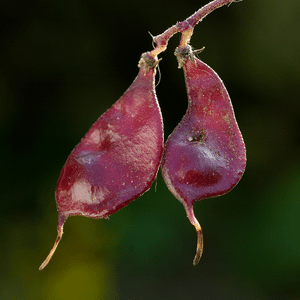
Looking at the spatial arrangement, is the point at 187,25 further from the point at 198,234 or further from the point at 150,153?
the point at 198,234

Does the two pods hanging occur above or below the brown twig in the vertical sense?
below

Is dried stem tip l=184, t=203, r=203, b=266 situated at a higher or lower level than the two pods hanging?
lower

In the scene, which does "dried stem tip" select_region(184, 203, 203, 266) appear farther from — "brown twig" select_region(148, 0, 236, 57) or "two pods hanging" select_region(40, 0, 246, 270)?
"brown twig" select_region(148, 0, 236, 57)

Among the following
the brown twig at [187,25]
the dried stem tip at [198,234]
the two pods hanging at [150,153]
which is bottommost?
the dried stem tip at [198,234]

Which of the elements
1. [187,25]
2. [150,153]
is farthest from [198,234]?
[187,25]

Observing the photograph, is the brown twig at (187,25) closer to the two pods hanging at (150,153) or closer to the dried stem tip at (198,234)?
the two pods hanging at (150,153)

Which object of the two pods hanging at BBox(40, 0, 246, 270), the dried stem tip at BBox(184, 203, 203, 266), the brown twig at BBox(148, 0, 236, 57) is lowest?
the dried stem tip at BBox(184, 203, 203, 266)

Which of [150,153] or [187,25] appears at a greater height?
[187,25]

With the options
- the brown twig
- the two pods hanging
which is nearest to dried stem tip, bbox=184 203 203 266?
the two pods hanging

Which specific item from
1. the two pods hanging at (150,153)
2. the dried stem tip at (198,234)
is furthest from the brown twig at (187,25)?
the dried stem tip at (198,234)

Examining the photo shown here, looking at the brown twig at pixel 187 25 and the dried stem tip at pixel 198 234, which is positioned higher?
the brown twig at pixel 187 25

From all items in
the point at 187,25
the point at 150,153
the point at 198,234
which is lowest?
the point at 198,234

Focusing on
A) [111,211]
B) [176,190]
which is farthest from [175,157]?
[111,211]
